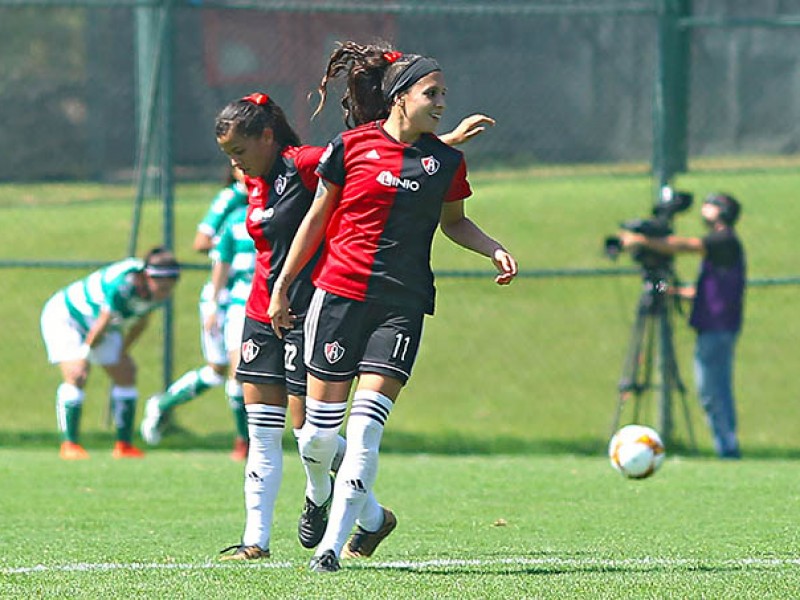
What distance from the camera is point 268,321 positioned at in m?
6.12

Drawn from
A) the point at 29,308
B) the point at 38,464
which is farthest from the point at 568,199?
the point at 38,464

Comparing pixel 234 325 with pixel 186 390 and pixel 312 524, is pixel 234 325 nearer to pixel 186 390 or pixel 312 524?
pixel 186 390

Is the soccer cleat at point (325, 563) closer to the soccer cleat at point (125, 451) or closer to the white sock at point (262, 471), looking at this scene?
the white sock at point (262, 471)

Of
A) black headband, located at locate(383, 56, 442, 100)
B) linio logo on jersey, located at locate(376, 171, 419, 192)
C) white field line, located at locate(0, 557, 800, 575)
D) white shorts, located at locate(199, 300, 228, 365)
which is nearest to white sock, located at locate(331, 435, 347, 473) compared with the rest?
white field line, located at locate(0, 557, 800, 575)

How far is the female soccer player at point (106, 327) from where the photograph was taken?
10734 mm

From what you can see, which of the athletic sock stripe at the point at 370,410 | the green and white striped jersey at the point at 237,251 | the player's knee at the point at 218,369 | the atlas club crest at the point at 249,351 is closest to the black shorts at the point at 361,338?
the athletic sock stripe at the point at 370,410

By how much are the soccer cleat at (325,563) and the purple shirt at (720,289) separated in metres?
6.43

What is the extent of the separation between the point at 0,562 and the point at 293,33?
916 cm

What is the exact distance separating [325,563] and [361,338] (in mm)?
817

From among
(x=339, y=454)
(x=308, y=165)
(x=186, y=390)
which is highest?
(x=308, y=165)

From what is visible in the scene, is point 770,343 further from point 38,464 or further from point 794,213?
point 38,464

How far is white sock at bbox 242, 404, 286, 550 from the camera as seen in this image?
19.9 feet

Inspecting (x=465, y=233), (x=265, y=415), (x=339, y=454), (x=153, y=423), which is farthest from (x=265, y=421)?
(x=153, y=423)

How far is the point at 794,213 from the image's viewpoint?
63.9 feet
